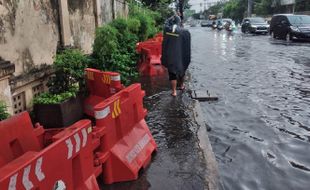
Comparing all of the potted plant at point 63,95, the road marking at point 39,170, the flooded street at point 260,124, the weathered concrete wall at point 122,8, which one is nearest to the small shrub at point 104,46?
the potted plant at point 63,95

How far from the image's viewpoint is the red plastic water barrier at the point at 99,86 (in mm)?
6360

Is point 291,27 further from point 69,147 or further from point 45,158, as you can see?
point 45,158

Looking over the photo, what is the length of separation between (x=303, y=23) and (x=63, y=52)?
2351 cm

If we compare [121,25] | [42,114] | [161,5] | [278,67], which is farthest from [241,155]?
[161,5]

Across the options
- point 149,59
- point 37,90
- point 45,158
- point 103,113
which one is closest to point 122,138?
point 103,113

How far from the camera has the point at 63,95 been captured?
6.56 metres

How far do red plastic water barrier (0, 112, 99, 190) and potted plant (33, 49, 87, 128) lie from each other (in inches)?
71.2

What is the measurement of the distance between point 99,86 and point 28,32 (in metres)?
1.42

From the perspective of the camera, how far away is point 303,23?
27438 millimetres

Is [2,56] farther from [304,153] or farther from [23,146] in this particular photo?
[304,153]

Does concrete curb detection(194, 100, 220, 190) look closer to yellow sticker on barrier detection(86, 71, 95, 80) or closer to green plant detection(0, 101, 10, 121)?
yellow sticker on barrier detection(86, 71, 95, 80)

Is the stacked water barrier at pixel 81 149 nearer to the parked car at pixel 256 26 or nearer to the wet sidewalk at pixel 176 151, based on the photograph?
the wet sidewalk at pixel 176 151

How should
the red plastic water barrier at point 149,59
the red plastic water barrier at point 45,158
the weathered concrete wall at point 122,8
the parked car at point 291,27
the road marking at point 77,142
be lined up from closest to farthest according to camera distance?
the red plastic water barrier at point 45,158, the road marking at point 77,142, the red plastic water barrier at point 149,59, the weathered concrete wall at point 122,8, the parked car at point 291,27

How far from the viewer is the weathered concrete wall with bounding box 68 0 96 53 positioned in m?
8.93
